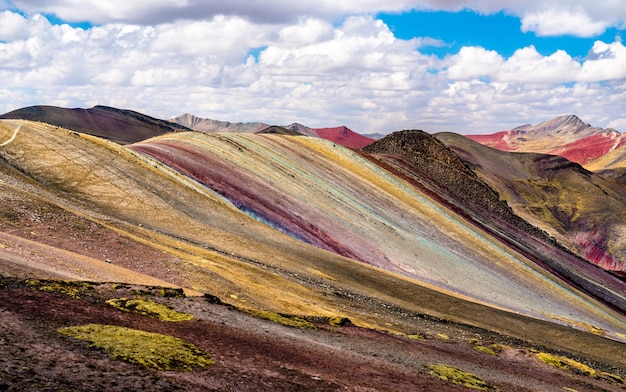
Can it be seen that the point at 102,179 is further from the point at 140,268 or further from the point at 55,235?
the point at 140,268

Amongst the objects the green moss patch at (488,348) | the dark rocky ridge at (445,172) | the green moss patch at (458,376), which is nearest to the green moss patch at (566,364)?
the green moss patch at (488,348)

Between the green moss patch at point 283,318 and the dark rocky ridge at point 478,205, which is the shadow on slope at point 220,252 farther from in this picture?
the dark rocky ridge at point 478,205

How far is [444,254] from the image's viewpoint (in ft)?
223

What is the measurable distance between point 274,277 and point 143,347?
69.4 ft

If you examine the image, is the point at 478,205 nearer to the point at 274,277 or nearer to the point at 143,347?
the point at 274,277

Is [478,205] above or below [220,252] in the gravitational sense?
above

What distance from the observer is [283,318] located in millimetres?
26531

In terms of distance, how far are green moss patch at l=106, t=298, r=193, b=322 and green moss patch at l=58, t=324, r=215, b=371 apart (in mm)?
2780

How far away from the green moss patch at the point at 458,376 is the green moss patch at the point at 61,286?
1461 centimetres

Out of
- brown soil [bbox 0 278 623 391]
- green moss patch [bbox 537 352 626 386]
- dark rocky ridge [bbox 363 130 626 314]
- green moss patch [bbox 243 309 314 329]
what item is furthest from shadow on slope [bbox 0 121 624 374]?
dark rocky ridge [bbox 363 130 626 314]

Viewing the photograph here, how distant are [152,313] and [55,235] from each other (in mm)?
13048

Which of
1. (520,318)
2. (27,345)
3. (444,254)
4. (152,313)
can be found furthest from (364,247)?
(27,345)

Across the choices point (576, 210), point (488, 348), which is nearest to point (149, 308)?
point (488, 348)

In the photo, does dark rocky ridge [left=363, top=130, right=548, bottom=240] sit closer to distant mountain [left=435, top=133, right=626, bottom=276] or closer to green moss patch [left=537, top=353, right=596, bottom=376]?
distant mountain [left=435, top=133, right=626, bottom=276]
